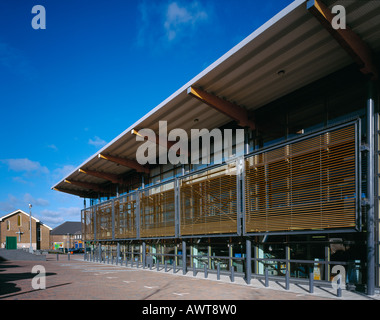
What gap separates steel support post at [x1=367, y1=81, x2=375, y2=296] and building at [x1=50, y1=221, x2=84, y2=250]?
8213cm

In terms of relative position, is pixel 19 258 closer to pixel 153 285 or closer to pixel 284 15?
pixel 153 285

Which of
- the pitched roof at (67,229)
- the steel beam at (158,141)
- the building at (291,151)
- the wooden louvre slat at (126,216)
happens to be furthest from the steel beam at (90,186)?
the pitched roof at (67,229)

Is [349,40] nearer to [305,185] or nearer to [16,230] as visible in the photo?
[305,185]

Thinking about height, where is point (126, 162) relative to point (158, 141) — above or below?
below

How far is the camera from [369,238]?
1173cm

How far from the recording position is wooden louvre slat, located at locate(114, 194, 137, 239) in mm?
27562

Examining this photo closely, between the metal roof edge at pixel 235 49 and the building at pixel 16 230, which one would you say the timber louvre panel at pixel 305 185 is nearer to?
the metal roof edge at pixel 235 49

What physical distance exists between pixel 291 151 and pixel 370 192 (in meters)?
3.44

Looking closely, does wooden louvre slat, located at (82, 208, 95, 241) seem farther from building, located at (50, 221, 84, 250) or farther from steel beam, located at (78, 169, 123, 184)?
building, located at (50, 221, 84, 250)

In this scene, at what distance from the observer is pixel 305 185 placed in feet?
44.5

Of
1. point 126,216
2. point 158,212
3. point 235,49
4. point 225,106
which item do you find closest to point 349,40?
point 235,49

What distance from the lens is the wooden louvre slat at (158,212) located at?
73.2 feet

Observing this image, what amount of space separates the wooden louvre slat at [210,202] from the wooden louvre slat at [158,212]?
161cm

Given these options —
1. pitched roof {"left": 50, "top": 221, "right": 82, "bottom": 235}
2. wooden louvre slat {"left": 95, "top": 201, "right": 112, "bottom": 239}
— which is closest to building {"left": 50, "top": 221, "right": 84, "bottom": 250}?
pitched roof {"left": 50, "top": 221, "right": 82, "bottom": 235}
